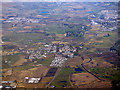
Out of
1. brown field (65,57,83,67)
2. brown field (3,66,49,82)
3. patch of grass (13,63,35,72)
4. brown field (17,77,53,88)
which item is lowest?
brown field (17,77,53,88)

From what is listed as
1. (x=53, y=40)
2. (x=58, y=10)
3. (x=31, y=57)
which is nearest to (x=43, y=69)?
(x=31, y=57)

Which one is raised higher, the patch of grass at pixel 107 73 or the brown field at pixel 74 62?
the brown field at pixel 74 62

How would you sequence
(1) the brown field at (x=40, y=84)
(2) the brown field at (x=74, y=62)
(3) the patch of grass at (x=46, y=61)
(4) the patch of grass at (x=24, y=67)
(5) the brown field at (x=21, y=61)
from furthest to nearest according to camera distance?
(3) the patch of grass at (x=46, y=61) < (5) the brown field at (x=21, y=61) < (2) the brown field at (x=74, y=62) < (4) the patch of grass at (x=24, y=67) < (1) the brown field at (x=40, y=84)

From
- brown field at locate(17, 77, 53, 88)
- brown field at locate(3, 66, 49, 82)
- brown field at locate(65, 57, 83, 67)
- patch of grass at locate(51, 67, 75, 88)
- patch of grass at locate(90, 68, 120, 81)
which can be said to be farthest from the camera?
brown field at locate(65, 57, 83, 67)

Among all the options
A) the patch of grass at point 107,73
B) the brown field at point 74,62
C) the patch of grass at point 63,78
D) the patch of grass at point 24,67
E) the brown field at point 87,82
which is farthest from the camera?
the brown field at point 74,62

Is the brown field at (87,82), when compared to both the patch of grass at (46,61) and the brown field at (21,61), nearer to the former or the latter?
the patch of grass at (46,61)

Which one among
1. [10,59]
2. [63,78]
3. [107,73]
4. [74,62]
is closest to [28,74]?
[63,78]

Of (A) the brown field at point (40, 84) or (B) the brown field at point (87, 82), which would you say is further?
(A) the brown field at point (40, 84)

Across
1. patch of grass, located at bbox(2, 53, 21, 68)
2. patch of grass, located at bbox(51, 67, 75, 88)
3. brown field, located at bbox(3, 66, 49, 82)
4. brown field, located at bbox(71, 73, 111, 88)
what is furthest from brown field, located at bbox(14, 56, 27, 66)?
brown field, located at bbox(71, 73, 111, 88)

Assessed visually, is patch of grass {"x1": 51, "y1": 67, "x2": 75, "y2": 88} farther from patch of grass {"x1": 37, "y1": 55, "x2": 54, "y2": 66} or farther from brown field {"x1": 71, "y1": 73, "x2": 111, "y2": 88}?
patch of grass {"x1": 37, "y1": 55, "x2": 54, "y2": 66}

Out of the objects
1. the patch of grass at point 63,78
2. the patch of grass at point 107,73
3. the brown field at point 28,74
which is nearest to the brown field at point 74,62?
the patch of grass at point 63,78

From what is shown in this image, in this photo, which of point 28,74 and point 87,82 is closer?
point 87,82

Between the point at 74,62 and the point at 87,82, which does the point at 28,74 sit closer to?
the point at 74,62

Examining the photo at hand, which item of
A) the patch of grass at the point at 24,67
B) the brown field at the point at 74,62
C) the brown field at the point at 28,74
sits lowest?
the brown field at the point at 28,74
